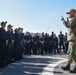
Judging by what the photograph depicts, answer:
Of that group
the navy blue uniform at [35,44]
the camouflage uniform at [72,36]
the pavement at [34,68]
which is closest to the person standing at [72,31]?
the camouflage uniform at [72,36]

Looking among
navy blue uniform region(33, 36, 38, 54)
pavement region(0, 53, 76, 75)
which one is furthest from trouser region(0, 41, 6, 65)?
navy blue uniform region(33, 36, 38, 54)

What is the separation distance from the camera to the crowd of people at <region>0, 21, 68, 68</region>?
12.9 meters

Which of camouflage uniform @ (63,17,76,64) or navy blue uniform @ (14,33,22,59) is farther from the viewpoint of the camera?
navy blue uniform @ (14,33,22,59)

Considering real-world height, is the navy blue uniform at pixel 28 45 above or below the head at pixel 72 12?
below

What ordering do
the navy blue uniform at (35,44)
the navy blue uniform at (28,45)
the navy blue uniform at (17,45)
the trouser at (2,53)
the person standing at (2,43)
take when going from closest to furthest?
1. the person standing at (2,43)
2. the trouser at (2,53)
3. the navy blue uniform at (17,45)
4. the navy blue uniform at (28,45)
5. the navy blue uniform at (35,44)

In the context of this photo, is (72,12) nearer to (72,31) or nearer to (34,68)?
(72,31)

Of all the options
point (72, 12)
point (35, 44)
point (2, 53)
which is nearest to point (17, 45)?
point (2, 53)

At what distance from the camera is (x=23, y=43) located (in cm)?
2156

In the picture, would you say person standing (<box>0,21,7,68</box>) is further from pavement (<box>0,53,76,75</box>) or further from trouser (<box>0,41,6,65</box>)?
pavement (<box>0,53,76,75</box>)

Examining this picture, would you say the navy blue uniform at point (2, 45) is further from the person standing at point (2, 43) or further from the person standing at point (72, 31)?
the person standing at point (72, 31)

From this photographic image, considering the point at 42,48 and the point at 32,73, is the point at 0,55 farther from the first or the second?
the point at 42,48

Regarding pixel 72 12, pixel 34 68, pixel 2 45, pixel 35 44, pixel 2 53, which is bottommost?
pixel 34 68

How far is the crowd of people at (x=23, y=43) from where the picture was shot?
508 inches

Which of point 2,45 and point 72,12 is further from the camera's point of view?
point 2,45
